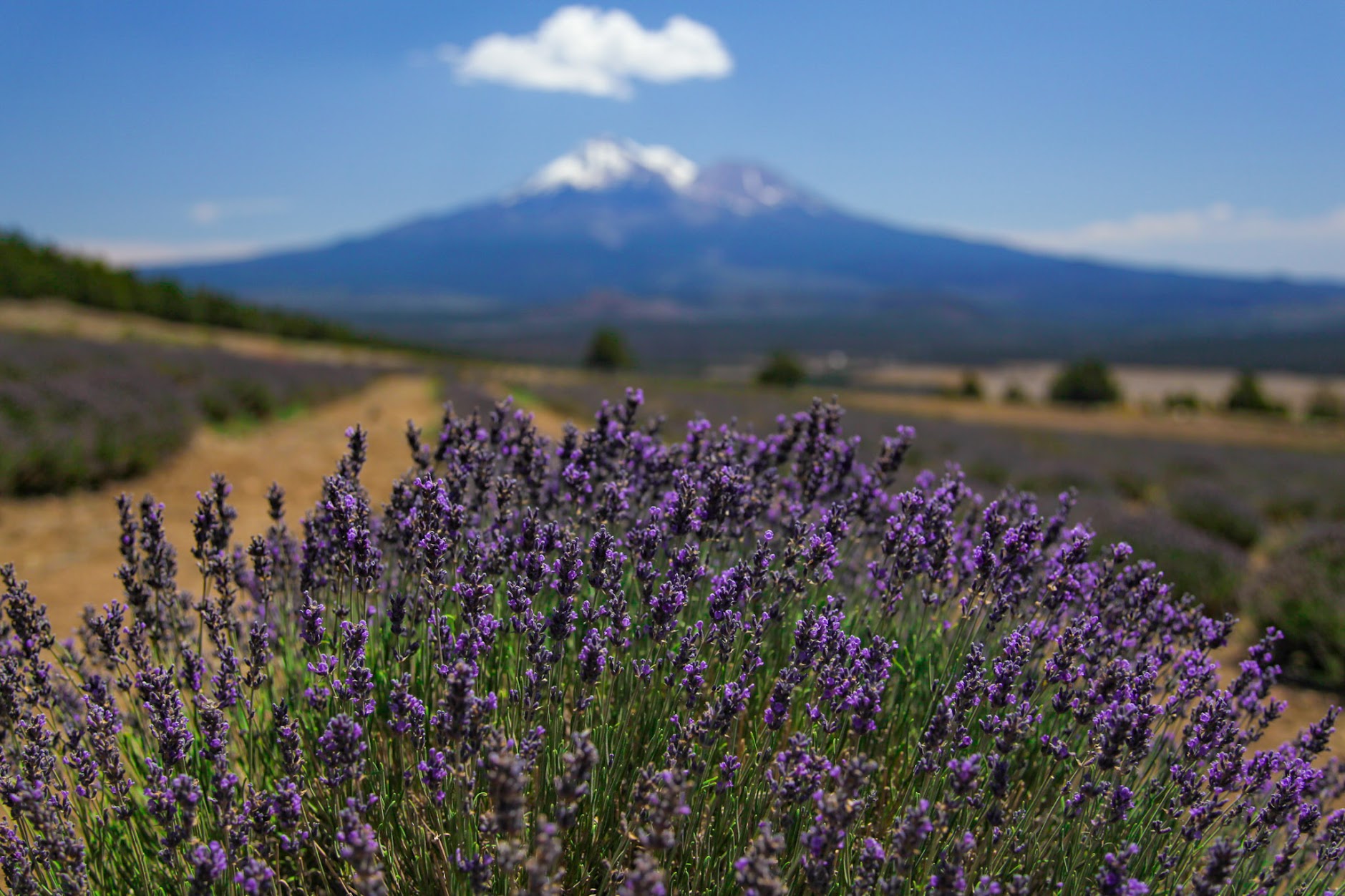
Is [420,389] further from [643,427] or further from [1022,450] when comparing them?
[643,427]

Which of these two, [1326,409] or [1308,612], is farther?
[1326,409]

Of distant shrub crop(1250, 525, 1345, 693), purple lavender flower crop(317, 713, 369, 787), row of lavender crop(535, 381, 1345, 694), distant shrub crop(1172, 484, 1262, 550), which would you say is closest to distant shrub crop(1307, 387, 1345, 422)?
row of lavender crop(535, 381, 1345, 694)

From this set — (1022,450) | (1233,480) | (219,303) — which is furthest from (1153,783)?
(219,303)

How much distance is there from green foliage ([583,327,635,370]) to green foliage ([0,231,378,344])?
24.4 meters

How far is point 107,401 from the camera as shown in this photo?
10.3m

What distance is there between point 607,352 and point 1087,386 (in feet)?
113

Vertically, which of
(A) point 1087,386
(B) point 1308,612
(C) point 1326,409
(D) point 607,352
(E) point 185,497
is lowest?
(B) point 1308,612

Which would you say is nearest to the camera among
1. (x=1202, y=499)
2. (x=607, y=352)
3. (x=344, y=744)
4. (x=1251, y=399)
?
(x=344, y=744)

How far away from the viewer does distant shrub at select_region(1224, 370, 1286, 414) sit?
48.4 m

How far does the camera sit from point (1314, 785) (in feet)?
7.54

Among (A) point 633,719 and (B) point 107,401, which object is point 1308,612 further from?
(B) point 107,401

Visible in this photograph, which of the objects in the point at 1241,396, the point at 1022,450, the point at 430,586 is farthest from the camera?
the point at 1241,396

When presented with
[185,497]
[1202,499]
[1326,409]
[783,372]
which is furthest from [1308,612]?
[783,372]

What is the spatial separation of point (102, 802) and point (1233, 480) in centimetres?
2075
